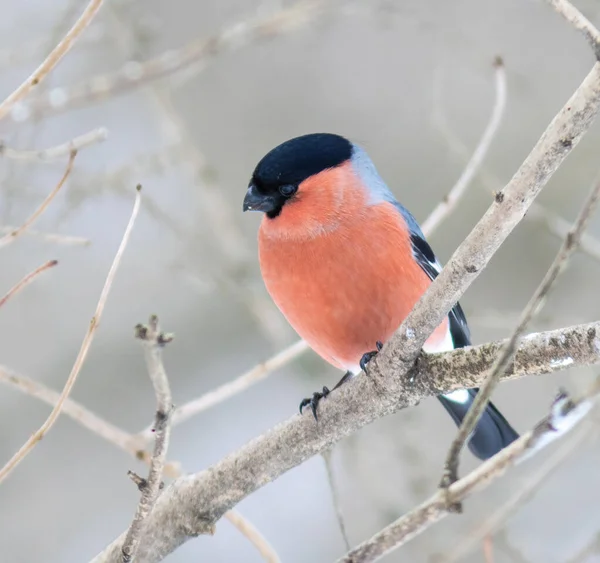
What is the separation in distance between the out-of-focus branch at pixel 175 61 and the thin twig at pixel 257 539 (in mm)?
1947

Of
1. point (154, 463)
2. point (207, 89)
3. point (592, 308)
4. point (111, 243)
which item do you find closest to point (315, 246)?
point (154, 463)

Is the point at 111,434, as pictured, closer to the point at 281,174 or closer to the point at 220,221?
the point at 281,174

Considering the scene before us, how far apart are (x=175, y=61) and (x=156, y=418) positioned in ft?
8.15

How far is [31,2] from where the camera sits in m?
5.04

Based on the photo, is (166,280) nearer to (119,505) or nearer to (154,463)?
(119,505)

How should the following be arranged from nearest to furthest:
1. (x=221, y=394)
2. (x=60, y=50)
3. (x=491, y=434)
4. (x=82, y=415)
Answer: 1. (x=60, y=50)
2. (x=82, y=415)
3. (x=221, y=394)
4. (x=491, y=434)

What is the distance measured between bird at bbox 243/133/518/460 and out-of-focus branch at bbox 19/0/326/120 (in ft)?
2.45

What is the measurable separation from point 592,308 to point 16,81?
12.4ft

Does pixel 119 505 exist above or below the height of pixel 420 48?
below

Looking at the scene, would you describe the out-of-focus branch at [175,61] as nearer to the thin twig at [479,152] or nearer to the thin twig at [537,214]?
the thin twig at [537,214]

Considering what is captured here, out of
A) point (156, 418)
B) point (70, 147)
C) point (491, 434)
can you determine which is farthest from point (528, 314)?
point (491, 434)

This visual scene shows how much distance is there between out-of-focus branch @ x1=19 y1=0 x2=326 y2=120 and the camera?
3.51 meters

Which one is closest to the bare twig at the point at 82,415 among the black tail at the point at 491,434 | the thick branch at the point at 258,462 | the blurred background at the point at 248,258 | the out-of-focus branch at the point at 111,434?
the out-of-focus branch at the point at 111,434

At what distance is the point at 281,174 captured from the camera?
2975mm
